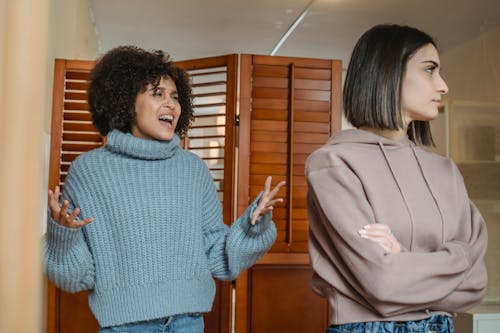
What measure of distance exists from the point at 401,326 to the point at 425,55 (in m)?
0.49

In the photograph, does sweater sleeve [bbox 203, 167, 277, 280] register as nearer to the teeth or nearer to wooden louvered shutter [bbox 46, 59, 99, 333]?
the teeth

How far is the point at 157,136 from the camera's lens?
1184mm

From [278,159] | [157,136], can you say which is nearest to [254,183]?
[278,159]

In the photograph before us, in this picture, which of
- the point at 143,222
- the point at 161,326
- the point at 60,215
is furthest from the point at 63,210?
the point at 161,326

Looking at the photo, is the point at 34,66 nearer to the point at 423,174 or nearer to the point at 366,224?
the point at 366,224

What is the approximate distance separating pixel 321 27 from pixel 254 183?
157 centimetres

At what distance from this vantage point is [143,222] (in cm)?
110

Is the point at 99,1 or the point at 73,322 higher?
the point at 99,1

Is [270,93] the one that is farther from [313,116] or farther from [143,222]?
[143,222]

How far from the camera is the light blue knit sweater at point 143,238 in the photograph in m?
1.06

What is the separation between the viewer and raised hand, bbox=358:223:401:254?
0.88 m

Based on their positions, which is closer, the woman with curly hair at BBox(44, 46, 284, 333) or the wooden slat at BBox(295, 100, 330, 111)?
the woman with curly hair at BBox(44, 46, 284, 333)

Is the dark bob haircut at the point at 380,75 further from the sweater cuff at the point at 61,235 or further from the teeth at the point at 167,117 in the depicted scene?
the sweater cuff at the point at 61,235

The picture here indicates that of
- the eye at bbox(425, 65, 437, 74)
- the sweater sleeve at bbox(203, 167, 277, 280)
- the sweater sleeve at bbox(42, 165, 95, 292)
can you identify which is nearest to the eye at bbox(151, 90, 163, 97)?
the sweater sleeve at bbox(203, 167, 277, 280)
